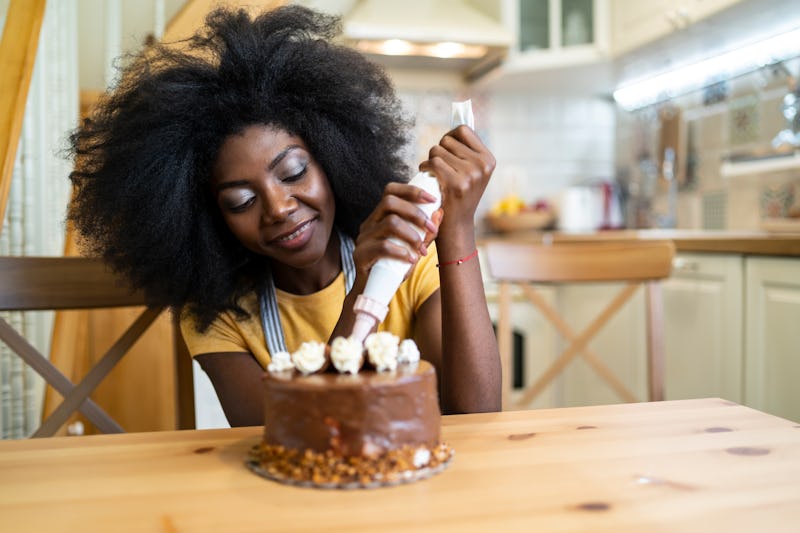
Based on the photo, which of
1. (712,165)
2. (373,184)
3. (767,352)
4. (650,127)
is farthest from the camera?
(650,127)

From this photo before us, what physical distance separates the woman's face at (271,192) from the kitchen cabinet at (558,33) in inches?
88.2

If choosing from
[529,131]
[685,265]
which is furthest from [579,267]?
[529,131]

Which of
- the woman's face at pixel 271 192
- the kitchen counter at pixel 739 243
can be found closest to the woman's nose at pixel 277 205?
the woman's face at pixel 271 192

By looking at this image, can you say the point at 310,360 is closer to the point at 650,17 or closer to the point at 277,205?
the point at 277,205

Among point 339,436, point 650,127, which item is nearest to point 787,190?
point 650,127

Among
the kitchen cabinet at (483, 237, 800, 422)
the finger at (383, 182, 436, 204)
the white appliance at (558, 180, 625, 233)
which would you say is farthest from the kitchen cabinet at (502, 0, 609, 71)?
the finger at (383, 182, 436, 204)

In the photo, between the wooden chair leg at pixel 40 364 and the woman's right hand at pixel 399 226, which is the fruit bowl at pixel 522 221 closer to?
the wooden chair leg at pixel 40 364

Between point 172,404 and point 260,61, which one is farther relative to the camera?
point 172,404

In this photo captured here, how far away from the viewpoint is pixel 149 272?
113cm

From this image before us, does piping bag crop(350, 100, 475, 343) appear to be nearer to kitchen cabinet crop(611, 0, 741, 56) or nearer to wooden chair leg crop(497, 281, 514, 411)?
wooden chair leg crop(497, 281, 514, 411)

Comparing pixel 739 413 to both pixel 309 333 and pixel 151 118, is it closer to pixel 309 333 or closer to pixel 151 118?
pixel 309 333

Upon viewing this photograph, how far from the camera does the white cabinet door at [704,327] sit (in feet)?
6.48

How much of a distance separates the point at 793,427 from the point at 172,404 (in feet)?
5.16

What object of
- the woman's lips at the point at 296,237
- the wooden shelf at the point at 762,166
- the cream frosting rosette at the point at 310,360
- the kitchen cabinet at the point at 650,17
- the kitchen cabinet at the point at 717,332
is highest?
the kitchen cabinet at the point at 650,17
